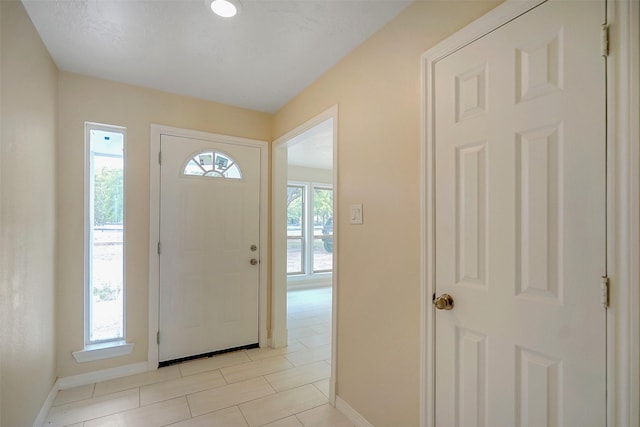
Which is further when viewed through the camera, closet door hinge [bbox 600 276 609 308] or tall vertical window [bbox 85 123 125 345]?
tall vertical window [bbox 85 123 125 345]

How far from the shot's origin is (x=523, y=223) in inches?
42.4

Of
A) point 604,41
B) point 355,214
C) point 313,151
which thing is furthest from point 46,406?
point 313,151

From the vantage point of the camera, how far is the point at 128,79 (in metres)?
2.40

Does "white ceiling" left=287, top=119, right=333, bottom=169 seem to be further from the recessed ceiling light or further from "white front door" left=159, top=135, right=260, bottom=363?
Result: the recessed ceiling light

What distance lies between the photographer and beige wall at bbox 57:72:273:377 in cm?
226

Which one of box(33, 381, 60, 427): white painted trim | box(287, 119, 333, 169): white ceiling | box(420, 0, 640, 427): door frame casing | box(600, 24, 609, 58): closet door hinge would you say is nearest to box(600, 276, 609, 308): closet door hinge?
box(420, 0, 640, 427): door frame casing

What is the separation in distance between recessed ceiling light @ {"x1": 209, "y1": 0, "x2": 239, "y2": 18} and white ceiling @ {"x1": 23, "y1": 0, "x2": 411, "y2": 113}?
0.15 ft

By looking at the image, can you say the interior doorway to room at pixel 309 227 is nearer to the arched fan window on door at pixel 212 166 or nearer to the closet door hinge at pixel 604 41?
the arched fan window on door at pixel 212 166

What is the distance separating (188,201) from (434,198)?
7.22 ft

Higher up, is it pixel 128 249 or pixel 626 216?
pixel 626 216

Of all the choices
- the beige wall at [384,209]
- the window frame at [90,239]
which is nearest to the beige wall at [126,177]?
the window frame at [90,239]

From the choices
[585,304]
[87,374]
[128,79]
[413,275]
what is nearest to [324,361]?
[413,275]

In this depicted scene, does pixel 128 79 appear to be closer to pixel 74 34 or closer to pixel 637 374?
pixel 74 34

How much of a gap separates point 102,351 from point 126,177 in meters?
1.43
